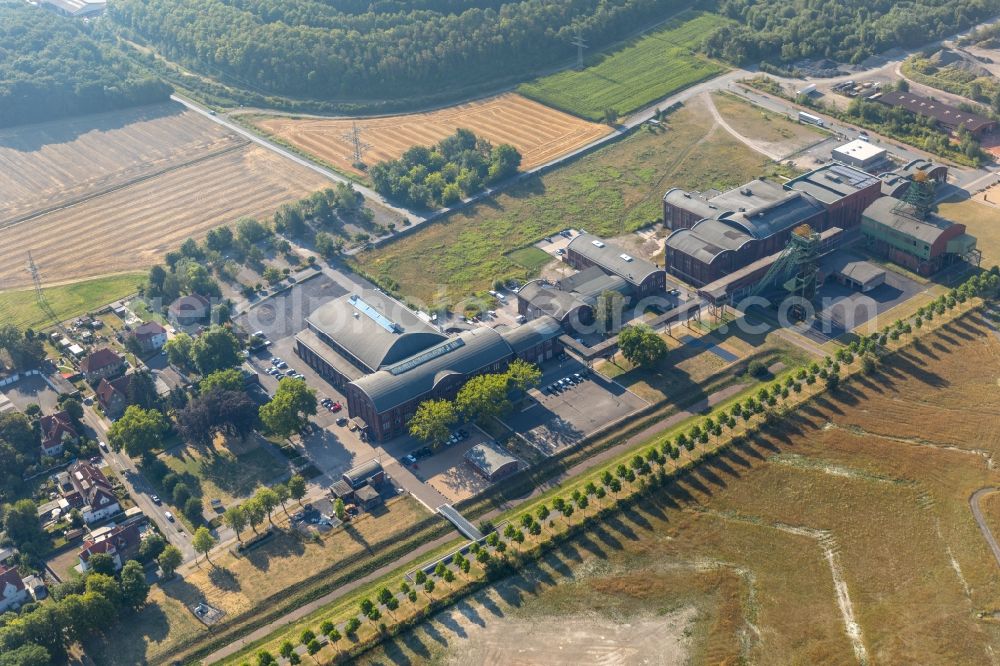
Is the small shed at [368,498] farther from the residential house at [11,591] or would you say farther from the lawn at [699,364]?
the lawn at [699,364]

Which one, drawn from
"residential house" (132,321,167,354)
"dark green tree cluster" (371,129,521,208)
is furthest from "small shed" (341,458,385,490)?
"dark green tree cluster" (371,129,521,208)

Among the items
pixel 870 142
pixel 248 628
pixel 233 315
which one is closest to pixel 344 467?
pixel 248 628

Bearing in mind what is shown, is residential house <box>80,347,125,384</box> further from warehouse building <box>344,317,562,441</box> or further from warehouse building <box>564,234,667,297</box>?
warehouse building <box>564,234,667,297</box>

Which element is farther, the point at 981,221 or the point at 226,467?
the point at 981,221

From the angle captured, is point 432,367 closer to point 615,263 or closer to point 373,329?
point 373,329

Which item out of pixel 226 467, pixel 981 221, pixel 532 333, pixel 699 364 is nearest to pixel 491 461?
pixel 532 333

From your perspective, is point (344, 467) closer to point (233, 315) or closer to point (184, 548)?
point (184, 548)
